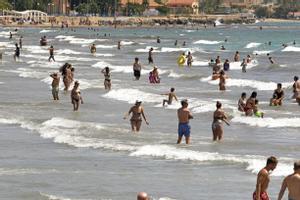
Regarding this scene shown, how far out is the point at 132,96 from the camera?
109ft

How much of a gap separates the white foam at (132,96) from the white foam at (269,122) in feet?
21.0

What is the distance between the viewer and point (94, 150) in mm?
19969

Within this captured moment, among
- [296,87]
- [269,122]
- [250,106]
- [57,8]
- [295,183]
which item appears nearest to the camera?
[295,183]

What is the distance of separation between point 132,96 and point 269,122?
29.9ft

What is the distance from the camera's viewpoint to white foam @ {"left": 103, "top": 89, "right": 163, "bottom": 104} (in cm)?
3222

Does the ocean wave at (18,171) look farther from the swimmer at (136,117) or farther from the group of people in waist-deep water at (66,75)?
the group of people in waist-deep water at (66,75)

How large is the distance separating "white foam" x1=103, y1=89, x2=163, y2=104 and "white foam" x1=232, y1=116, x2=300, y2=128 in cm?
641

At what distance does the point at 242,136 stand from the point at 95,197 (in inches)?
328

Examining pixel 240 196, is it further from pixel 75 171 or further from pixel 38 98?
pixel 38 98

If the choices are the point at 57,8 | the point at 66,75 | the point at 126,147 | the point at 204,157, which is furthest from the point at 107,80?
the point at 57,8

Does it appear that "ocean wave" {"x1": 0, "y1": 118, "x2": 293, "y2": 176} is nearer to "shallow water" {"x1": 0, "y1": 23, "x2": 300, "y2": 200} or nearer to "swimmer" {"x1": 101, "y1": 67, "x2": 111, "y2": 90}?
"shallow water" {"x1": 0, "y1": 23, "x2": 300, "y2": 200}

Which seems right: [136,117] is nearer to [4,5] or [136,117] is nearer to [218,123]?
[218,123]

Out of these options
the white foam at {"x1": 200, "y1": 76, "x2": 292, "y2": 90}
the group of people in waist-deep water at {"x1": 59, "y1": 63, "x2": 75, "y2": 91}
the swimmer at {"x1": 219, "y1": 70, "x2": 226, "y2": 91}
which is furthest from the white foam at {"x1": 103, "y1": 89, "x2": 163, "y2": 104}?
the white foam at {"x1": 200, "y1": 76, "x2": 292, "y2": 90}

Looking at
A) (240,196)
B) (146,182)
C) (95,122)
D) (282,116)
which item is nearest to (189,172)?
(146,182)
